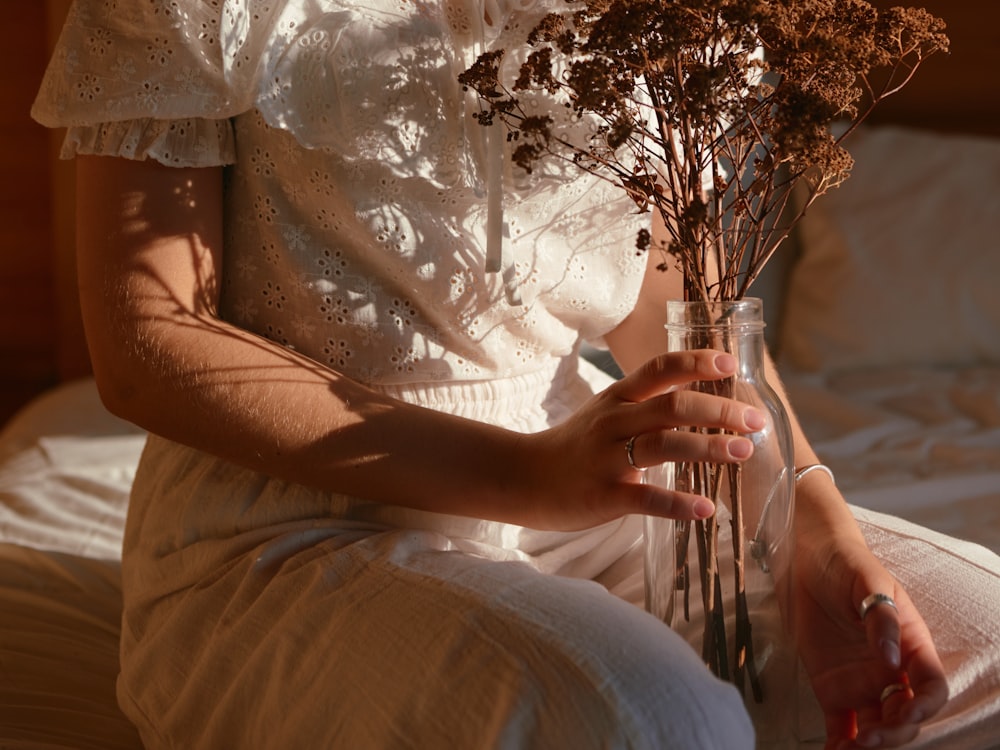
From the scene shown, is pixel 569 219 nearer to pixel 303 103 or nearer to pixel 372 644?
pixel 303 103

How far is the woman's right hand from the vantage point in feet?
2.11

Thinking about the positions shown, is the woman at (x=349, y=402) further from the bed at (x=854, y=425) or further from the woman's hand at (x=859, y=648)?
the bed at (x=854, y=425)

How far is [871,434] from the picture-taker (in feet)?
5.41

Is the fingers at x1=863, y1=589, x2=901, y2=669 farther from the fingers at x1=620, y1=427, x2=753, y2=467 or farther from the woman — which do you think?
the fingers at x1=620, y1=427, x2=753, y2=467

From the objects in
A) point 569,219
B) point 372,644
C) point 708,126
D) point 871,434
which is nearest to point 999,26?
point 871,434

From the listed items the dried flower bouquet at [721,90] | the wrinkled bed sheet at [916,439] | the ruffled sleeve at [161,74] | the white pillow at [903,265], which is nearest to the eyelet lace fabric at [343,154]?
the ruffled sleeve at [161,74]

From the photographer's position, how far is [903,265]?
Result: 212 centimetres

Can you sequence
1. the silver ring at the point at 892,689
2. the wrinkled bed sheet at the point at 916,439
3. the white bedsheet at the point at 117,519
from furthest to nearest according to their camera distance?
the wrinkled bed sheet at the point at 916,439 → the white bedsheet at the point at 117,519 → the silver ring at the point at 892,689

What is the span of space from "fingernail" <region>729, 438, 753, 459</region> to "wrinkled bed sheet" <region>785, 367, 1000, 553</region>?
60 cm

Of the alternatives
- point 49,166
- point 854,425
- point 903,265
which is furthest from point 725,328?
point 49,166

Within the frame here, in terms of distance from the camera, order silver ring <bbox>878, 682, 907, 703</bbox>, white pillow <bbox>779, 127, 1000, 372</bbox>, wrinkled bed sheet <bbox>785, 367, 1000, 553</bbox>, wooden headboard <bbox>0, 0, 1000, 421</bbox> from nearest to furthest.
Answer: silver ring <bbox>878, 682, 907, 703</bbox> < wrinkled bed sheet <bbox>785, 367, 1000, 553</bbox> < white pillow <bbox>779, 127, 1000, 372</bbox> < wooden headboard <bbox>0, 0, 1000, 421</bbox>

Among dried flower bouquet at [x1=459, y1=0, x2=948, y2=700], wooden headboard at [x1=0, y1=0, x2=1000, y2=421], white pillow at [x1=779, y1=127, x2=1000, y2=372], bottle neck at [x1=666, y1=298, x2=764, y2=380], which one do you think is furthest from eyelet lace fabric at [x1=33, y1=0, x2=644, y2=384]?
wooden headboard at [x1=0, y1=0, x2=1000, y2=421]

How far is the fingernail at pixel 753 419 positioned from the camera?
65 cm

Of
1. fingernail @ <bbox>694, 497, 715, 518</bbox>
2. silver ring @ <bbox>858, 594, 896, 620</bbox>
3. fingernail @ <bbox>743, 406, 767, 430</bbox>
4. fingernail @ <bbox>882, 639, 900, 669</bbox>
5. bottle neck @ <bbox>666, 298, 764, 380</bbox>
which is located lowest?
fingernail @ <bbox>882, 639, 900, 669</bbox>
